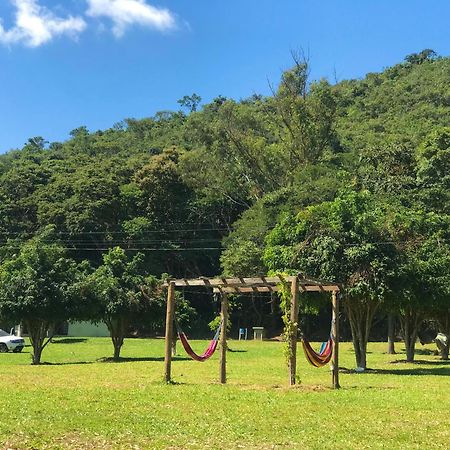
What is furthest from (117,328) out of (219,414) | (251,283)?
(219,414)

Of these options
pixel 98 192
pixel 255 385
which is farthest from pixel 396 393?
pixel 98 192

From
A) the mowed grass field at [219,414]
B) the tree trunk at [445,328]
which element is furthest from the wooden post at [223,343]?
the tree trunk at [445,328]

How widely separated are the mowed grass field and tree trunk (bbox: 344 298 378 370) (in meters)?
4.15

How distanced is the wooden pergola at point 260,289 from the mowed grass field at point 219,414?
47 cm

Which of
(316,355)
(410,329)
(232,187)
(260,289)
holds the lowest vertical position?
(316,355)

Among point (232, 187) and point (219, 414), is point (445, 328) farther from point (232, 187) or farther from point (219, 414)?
point (232, 187)

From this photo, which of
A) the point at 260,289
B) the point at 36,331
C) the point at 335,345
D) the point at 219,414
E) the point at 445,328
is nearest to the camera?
the point at 219,414

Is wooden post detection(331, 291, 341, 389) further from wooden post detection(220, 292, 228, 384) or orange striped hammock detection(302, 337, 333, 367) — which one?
wooden post detection(220, 292, 228, 384)

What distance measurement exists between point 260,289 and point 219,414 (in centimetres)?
606

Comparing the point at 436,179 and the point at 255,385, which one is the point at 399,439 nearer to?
the point at 255,385

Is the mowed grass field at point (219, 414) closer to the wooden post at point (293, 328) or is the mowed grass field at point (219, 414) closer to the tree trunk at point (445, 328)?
the wooden post at point (293, 328)

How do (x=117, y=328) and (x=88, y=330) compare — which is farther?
(x=88, y=330)

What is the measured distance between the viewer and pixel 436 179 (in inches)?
1483

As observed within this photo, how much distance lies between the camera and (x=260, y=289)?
46.9 feet
